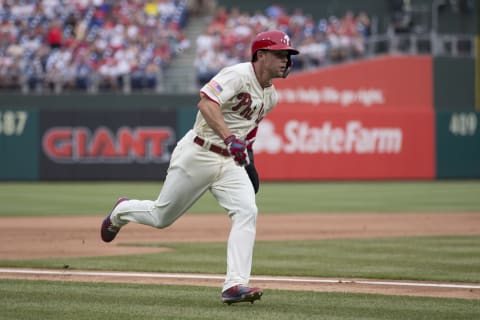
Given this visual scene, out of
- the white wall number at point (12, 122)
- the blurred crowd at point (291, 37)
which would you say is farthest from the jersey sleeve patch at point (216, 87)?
the blurred crowd at point (291, 37)

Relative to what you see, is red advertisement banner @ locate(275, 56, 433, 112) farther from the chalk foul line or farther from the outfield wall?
the chalk foul line

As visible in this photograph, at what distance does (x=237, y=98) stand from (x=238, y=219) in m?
0.89

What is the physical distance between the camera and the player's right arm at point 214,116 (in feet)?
21.8

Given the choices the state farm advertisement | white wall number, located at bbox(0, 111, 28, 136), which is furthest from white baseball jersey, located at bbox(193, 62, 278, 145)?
white wall number, located at bbox(0, 111, 28, 136)

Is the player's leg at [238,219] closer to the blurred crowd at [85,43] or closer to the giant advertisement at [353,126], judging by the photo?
the giant advertisement at [353,126]

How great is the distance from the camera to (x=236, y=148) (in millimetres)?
6543

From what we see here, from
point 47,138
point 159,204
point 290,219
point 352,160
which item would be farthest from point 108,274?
point 352,160

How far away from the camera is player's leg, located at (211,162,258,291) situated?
666 centimetres

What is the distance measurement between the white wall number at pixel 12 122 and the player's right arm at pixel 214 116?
62.0 feet

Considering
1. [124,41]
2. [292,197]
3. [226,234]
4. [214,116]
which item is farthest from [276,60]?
[124,41]

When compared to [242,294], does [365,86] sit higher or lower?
higher

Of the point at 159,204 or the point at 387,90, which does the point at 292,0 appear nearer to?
→ the point at 387,90

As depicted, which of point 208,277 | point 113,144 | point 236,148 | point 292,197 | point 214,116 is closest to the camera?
point 236,148

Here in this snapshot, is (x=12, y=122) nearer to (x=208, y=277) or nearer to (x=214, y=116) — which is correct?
(x=208, y=277)
